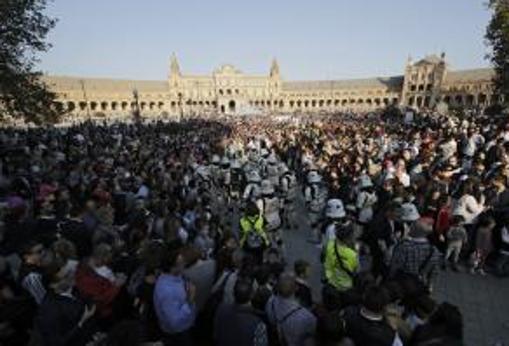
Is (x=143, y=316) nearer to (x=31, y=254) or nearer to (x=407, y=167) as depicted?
(x=31, y=254)

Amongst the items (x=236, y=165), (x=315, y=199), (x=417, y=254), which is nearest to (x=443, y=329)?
(x=417, y=254)

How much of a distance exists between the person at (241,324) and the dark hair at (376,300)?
0.99 m

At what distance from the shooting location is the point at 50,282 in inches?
164

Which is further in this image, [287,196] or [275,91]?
Answer: [275,91]

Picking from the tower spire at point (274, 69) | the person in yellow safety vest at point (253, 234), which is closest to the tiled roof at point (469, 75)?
the tower spire at point (274, 69)

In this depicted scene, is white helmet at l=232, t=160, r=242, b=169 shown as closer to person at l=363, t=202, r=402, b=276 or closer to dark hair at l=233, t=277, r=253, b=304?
person at l=363, t=202, r=402, b=276

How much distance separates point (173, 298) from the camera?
435 cm

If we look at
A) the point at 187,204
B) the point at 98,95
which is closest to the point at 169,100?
the point at 98,95

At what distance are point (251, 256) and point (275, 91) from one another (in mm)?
134429

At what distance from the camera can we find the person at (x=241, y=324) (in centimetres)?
381

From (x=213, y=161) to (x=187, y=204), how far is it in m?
7.97

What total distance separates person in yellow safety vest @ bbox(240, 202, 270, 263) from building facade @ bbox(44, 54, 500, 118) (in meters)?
108

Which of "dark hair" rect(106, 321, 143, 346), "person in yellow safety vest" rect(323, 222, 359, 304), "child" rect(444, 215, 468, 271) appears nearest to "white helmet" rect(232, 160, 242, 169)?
"child" rect(444, 215, 468, 271)

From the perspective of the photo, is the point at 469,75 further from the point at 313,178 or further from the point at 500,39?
the point at 313,178
